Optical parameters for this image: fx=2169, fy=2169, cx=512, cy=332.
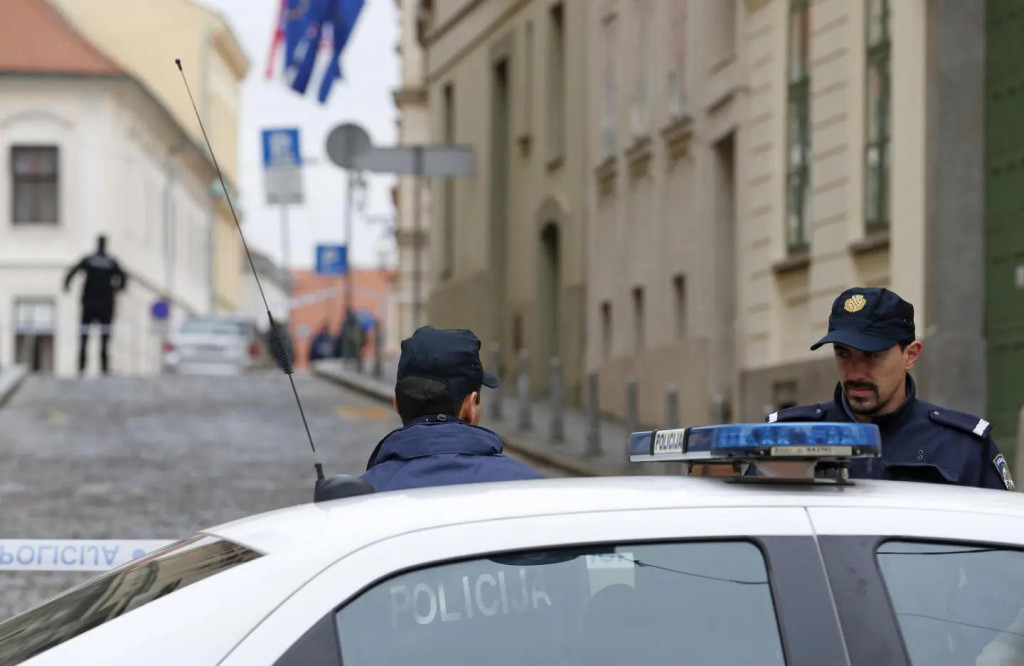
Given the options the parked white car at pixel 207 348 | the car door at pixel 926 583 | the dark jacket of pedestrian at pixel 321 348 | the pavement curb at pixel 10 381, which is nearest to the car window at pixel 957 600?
the car door at pixel 926 583

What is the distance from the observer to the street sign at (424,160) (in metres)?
25.2

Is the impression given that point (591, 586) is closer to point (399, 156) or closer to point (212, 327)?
point (399, 156)

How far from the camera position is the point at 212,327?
45.4 meters

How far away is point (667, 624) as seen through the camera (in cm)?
371

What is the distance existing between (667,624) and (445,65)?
1410 inches

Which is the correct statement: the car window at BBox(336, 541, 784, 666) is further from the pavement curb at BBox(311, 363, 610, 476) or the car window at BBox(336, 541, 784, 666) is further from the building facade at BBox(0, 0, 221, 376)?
the building facade at BBox(0, 0, 221, 376)

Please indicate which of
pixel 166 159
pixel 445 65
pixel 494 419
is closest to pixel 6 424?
pixel 494 419

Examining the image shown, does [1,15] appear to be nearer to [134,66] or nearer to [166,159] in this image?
[134,66]

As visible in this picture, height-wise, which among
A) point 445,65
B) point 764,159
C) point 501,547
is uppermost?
point 445,65

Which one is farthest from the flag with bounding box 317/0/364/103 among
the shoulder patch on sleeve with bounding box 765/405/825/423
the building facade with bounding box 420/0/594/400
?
the shoulder patch on sleeve with bounding box 765/405/825/423

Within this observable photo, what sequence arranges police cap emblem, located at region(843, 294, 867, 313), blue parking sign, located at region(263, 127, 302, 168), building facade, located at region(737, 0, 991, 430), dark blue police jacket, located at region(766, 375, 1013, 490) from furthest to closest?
blue parking sign, located at region(263, 127, 302, 168) → building facade, located at region(737, 0, 991, 430) → police cap emblem, located at region(843, 294, 867, 313) → dark blue police jacket, located at region(766, 375, 1013, 490)

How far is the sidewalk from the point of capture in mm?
19594

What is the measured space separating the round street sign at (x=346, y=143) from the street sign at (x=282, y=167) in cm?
438

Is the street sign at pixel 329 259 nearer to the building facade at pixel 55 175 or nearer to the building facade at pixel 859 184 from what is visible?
the building facade at pixel 55 175
